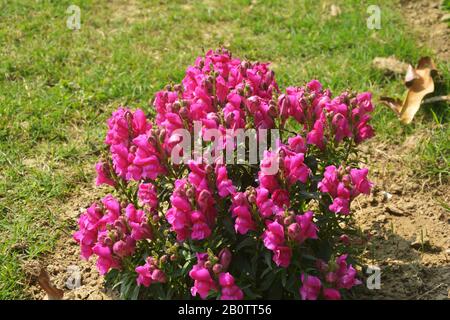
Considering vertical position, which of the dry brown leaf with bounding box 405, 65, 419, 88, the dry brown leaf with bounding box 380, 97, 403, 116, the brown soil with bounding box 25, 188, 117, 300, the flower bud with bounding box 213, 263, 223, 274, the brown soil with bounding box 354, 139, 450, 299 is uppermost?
the flower bud with bounding box 213, 263, 223, 274

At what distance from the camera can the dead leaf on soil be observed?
4801mm

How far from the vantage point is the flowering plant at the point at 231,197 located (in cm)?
275

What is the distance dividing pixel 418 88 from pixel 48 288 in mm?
3033

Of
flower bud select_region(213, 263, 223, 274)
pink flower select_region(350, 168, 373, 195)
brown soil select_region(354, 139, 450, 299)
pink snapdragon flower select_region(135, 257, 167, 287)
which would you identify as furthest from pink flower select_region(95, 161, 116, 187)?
brown soil select_region(354, 139, 450, 299)

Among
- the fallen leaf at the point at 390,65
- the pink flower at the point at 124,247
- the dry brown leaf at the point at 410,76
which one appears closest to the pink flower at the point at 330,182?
the pink flower at the point at 124,247

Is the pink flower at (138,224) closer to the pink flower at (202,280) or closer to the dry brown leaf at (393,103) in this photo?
the pink flower at (202,280)

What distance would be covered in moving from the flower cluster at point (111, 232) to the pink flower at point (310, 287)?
2.37 ft

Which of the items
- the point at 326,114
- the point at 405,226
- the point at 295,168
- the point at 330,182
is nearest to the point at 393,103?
the point at 405,226

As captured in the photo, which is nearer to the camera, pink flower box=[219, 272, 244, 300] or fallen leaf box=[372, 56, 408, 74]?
pink flower box=[219, 272, 244, 300]

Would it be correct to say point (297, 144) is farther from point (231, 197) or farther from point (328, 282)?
point (328, 282)

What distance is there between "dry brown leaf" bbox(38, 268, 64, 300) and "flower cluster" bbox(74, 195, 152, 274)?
54cm

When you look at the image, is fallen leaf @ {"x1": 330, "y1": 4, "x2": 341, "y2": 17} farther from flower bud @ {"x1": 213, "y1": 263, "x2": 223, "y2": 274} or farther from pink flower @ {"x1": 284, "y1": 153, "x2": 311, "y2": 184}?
flower bud @ {"x1": 213, "y1": 263, "x2": 223, "y2": 274}

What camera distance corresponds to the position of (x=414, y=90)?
194 inches

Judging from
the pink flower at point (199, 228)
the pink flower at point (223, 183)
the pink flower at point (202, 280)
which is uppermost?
the pink flower at point (223, 183)
